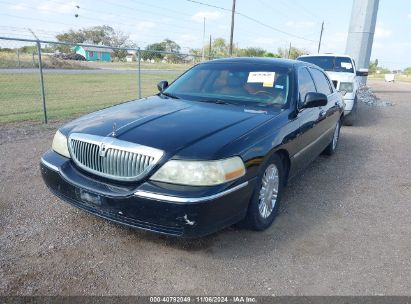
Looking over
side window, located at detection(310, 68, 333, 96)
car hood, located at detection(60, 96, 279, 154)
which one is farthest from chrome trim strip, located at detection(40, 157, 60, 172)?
side window, located at detection(310, 68, 333, 96)

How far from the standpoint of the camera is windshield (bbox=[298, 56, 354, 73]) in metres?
10.2

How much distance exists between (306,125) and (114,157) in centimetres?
232

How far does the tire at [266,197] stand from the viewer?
3104 millimetres

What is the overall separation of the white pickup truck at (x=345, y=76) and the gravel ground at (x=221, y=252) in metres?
4.82

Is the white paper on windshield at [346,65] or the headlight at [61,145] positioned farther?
the white paper on windshield at [346,65]

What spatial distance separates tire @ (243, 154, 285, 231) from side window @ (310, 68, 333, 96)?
1843 millimetres

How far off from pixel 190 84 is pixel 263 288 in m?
2.62

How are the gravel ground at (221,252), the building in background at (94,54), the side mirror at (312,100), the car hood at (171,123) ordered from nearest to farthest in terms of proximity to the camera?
the gravel ground at (221,252)
the car hood at (171,123)
the side mirror at (312,100)
the building in background at (94,54)

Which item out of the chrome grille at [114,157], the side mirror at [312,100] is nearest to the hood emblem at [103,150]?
the chrome grille at [114,157]

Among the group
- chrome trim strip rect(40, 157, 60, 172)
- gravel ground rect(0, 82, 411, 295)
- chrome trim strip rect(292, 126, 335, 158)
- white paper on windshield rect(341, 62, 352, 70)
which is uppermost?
white paper on windshield rect(341, 62, 352, 70)

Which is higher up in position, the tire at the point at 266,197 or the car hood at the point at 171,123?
the car hood at the point at 171,123

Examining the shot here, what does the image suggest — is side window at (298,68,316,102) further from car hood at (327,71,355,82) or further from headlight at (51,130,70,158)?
car hood at (327,71,355,82)

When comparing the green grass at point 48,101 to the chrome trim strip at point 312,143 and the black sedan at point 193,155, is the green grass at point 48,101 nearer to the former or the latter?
the black sedan at point 193,155

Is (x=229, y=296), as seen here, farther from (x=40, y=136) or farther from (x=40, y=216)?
(x=40, y=136)
